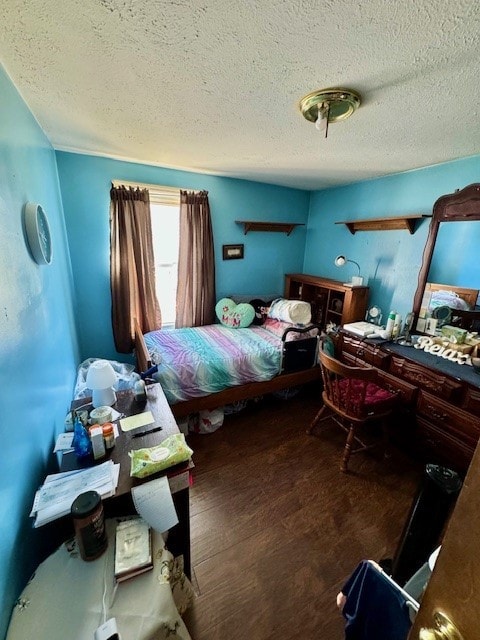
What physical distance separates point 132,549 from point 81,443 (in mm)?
453

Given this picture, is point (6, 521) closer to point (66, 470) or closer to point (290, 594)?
point (66, 470)

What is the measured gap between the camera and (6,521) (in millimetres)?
730

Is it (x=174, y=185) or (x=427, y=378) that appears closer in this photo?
(x=427, y=378)

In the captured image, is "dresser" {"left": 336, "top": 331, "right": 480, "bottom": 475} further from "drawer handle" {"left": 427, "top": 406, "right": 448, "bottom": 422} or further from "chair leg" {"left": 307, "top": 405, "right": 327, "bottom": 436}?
"chair leg" {"left": 307, "top": 405, "right": 327, "bottom": 436}

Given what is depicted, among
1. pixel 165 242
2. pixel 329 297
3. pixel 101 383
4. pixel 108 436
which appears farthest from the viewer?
pixel 329 297

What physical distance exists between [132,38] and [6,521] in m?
1.59

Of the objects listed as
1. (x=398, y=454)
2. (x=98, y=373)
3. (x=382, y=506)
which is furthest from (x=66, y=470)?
(x=398, y=454)

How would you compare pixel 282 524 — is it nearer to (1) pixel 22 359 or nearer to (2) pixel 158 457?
(2) pixel 158 457

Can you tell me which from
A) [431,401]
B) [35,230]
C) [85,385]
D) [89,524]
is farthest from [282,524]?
[35,230]

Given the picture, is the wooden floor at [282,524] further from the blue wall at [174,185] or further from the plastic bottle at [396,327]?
the blue wall at [174,185]

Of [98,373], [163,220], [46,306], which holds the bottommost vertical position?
[98,373]

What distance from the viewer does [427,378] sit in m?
1.77

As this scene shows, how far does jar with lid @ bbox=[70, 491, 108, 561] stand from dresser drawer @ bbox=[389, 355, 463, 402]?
2.00 m

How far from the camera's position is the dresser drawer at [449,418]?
1.56 m
